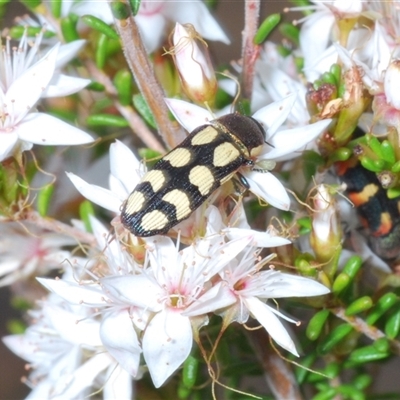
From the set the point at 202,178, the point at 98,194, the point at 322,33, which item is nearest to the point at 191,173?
the point at 202,178

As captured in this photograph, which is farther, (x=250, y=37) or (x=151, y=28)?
(x=151, y=28)

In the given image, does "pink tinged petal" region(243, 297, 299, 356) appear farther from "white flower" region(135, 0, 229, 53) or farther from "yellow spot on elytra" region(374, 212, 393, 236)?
"white flower" region(135, 0, 229, 53)

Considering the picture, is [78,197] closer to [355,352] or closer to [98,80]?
[98,80]

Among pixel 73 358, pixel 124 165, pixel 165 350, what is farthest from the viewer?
pixel 73 358

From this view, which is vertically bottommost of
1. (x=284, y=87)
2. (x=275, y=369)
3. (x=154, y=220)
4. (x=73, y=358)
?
(x=275, y=369)

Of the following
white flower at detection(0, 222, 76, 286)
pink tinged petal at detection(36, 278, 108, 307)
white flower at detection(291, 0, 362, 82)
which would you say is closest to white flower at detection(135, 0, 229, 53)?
white flower at detection(291, 0, 362, 82)

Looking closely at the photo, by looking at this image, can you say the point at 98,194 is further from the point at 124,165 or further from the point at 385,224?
the point at 385,224

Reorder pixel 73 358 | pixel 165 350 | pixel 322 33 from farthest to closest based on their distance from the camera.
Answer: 1. pixel 322 33
2. pixel 73 358
3. pixel 165 350

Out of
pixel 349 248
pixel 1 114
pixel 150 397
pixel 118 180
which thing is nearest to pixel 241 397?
pixel 150 397
